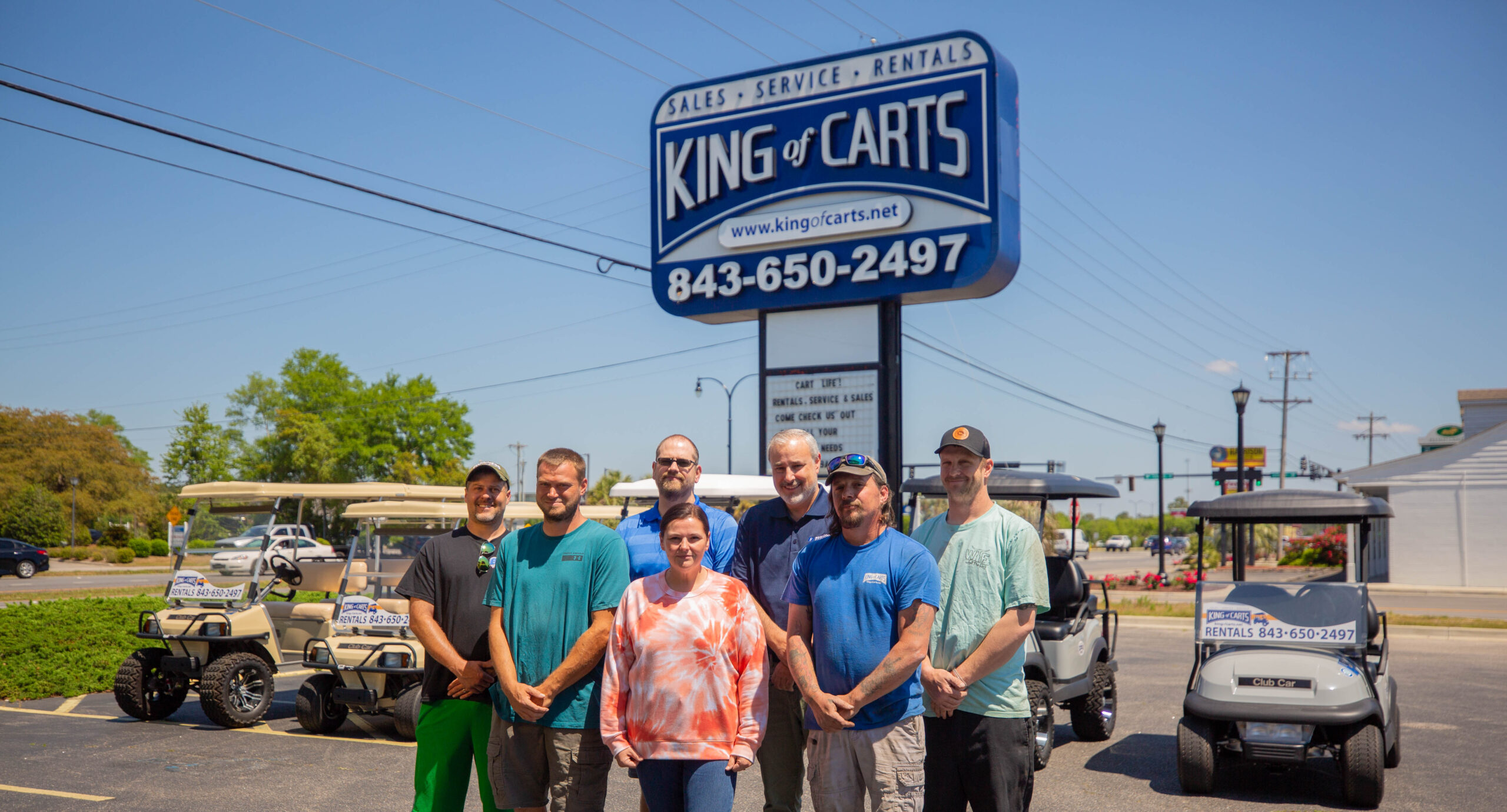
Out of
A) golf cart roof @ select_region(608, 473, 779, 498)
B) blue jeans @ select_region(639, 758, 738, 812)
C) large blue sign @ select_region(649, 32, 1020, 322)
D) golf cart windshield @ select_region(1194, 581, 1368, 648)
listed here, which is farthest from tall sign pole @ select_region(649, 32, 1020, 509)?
blue jeans @ select_region(639, 758, 738, 812)

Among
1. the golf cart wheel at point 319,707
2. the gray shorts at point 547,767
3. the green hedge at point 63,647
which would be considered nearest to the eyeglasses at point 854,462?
the gray shorts at point 547,767

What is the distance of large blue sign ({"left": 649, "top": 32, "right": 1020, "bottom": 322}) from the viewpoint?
11.6m

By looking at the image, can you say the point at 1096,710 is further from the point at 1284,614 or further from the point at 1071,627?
the point at 1284,614

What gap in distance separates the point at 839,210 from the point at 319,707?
293 inches

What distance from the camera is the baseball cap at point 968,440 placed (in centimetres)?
441

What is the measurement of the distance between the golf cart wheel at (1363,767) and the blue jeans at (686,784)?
4.53 meters

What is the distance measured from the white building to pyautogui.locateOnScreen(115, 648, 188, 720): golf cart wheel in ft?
100

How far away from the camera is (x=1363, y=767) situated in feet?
20.9

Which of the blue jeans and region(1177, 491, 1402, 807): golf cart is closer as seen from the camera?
the blue jeans

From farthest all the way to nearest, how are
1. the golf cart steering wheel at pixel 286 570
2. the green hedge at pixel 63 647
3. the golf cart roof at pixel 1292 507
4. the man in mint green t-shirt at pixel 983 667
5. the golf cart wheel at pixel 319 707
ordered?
the green hedge at pixel 63 647
the golf cart steering wheel at pixel 286 570
the golf cart wheel at pixel 319 707
the golf cart roof at pixel 1292 507
the man in mint green t-shirt at pixel 983 667

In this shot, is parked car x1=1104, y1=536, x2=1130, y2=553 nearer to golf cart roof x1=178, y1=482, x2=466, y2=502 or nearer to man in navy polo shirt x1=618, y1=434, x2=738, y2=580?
golf cart roof x1=178, y1=482, x2=466, y2=502

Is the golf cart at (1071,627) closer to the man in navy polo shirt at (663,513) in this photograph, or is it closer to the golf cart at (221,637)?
the man in navy polo shirt at (663,513)

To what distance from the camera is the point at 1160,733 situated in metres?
9.05

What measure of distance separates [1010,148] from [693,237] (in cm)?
395
